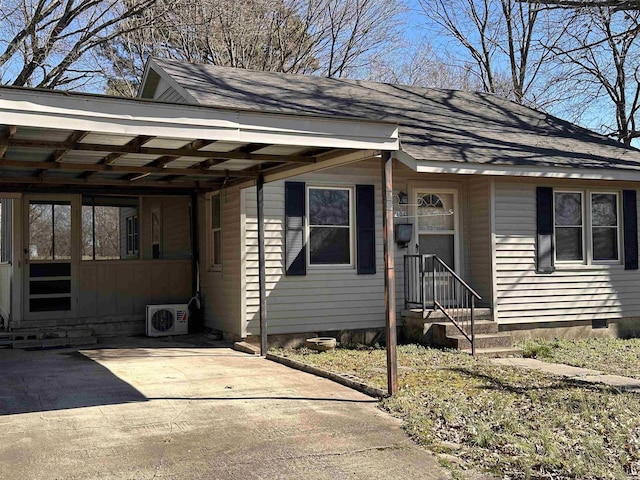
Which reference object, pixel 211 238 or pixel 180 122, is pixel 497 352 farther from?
pixel 180 122

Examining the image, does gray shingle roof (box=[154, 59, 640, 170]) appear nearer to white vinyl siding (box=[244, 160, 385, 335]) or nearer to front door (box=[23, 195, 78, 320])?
white vinyl siding (box=[244, 160, 385, 335])

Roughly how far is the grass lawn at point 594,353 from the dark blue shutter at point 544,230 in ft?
4.35

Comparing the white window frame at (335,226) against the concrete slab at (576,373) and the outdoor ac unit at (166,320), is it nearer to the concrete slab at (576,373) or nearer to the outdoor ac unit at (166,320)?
the outdoor ac unit at (166,320)

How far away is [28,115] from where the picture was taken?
5.09m

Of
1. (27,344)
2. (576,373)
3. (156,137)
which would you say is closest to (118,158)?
→ (156,137)

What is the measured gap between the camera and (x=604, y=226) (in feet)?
41.0

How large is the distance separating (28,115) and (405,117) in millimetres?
8584

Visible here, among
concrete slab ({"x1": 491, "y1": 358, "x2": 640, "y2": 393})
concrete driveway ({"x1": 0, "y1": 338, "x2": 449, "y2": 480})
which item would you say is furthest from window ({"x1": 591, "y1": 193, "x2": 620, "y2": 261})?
concrete driveway ({"x1": 0, "y1": 338, "x2": 449, "y2": 480})

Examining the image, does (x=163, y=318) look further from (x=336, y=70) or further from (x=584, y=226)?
(x=336, y=70)

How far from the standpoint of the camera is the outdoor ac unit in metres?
11.4

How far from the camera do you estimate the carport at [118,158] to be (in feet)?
18.0

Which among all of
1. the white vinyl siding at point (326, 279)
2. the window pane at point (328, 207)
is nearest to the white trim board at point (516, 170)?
the white vinyl siding at point (326, 279)

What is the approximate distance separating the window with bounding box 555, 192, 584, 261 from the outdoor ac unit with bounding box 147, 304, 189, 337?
6.66 metres

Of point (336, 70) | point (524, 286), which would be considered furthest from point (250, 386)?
point (336, 70)
